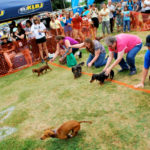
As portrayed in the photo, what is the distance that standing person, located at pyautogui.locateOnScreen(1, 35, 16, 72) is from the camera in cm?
705

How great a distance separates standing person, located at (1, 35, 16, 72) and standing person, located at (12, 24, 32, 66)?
0.97 feet

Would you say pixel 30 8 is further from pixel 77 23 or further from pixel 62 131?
pixel 62 131

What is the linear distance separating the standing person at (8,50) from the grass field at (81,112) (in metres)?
1.98

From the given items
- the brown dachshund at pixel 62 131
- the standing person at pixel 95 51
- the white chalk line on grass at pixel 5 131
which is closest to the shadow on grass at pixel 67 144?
the brown dachshund at pixel 62 131

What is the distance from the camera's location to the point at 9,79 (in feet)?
21.5

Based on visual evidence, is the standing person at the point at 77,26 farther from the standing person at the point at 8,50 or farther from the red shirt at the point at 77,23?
the standing person at the point at 8,50

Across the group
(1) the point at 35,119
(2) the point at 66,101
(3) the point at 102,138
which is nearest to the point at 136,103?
(3) the point at 102,138

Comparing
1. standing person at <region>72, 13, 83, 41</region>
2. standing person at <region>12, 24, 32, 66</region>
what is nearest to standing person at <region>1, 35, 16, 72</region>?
standing person at <region>12, 24, 32, 66</region>

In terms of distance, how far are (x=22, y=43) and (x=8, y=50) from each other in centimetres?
71

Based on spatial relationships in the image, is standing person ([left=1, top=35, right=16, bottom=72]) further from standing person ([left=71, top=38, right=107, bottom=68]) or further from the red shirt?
the red shirt

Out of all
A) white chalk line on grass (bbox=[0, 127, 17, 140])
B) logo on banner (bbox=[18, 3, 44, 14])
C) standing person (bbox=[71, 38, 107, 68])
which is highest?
logo on banner (bbox=[18, 3, 44, 14])

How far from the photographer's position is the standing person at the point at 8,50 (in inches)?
278

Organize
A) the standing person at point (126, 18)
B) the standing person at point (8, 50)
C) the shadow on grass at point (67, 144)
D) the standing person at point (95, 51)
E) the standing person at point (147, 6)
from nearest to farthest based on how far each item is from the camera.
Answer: the shadow on grass at point (67, 144) < the standing person at point (95, 51) < the standing person at point (8, 50) < the standing person at point (147, 6) < the standing person at point (126, 18)

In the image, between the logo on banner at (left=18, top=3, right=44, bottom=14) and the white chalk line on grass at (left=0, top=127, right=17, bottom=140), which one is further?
the logo on banner at (left=18, top=3, right=44, bottom=14)
